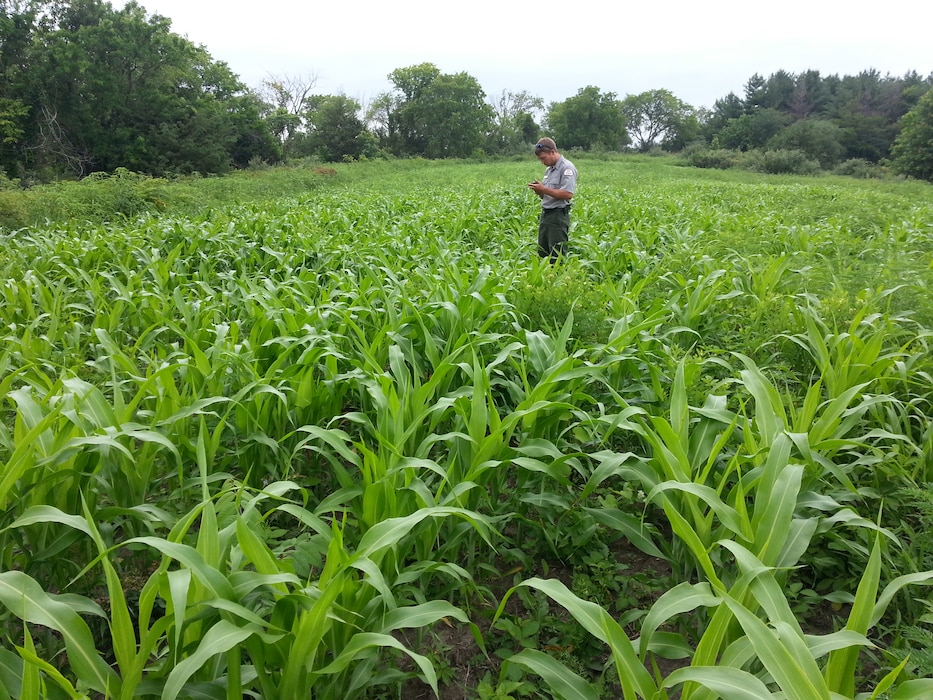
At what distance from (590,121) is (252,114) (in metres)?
31.6

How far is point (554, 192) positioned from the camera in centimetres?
491

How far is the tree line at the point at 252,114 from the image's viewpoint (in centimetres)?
2366

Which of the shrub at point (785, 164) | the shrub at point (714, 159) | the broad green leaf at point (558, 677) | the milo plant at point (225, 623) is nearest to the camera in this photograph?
the milo plant at point (225, 623)

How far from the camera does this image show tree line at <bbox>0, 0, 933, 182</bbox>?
23656 millimetres

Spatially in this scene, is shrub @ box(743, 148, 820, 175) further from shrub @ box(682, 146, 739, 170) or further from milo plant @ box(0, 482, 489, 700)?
milo plant @ box(0, 482, 489, 700)

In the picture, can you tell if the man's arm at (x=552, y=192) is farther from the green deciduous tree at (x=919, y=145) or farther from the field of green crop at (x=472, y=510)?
the green deciduous tree at (x=919, y=145)

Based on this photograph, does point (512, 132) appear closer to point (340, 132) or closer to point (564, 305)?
point (340, 132)

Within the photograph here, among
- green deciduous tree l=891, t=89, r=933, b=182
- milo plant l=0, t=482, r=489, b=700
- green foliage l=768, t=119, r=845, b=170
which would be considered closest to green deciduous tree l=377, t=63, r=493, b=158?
green foliage l=768, t=119, r=845, b=170

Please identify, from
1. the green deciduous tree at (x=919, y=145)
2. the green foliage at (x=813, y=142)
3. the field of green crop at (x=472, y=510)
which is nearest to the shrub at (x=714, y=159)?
the green foliage at (x=813, y=142)

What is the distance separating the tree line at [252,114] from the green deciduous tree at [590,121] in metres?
0.13

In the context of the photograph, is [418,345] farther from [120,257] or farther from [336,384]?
[120,257]

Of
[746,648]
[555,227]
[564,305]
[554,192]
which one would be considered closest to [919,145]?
[555,227]

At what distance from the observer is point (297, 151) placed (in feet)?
125

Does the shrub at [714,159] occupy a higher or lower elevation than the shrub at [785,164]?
higher
